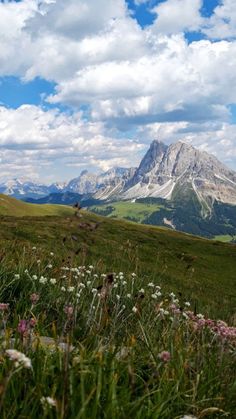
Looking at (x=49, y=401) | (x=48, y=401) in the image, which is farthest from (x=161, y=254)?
(x=49, y=401)

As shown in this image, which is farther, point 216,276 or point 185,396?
point 216,276

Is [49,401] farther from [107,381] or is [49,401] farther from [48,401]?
[107,381]

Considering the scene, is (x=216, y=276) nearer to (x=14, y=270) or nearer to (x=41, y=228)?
(x=41, y=228)

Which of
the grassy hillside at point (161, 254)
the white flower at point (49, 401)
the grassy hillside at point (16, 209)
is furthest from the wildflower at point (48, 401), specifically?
the grassy hillside at point (16, 209)

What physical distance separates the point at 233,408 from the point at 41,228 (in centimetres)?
5175

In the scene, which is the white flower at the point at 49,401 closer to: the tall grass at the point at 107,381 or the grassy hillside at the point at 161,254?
the tall grass at the point at 107,381

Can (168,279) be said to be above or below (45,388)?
below

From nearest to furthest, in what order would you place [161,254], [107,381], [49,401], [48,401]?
[49,401], [48,401], [107,381], [161,254]

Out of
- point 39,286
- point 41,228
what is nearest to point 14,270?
point 39,286

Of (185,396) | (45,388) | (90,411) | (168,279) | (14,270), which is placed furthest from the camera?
(168,279)

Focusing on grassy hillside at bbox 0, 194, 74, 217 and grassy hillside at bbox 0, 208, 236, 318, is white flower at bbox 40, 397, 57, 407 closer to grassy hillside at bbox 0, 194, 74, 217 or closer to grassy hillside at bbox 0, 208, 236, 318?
grassy hillside at bbox 0, 208, 236, 318

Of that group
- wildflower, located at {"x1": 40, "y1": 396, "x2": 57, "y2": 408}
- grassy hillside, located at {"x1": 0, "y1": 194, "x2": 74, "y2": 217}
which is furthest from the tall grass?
grassy hillside, located at {"x1": 0, "y1": 194, "x2": 74, "y2": 217}

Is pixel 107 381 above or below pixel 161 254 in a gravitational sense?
above

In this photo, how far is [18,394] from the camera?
4383 millimetres
